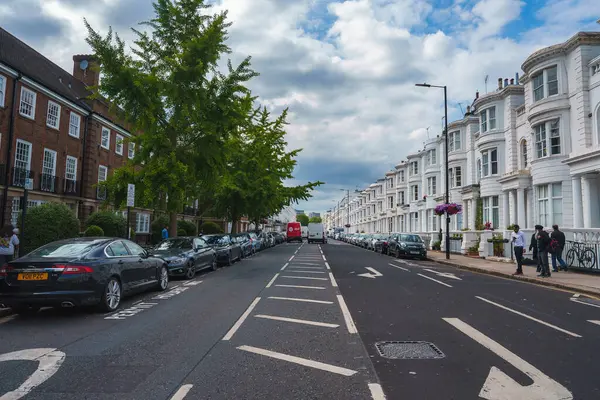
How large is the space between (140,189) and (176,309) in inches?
404

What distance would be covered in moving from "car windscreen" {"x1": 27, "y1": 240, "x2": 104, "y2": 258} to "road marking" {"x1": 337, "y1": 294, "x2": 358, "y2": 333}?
5.17m

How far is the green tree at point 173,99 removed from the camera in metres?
16.7

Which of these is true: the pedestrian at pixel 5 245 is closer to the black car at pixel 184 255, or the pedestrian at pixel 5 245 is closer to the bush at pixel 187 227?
the black car at pixel 184 255

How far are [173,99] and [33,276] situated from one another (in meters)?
10.8

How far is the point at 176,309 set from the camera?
8773 mm

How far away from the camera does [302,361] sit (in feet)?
17.1

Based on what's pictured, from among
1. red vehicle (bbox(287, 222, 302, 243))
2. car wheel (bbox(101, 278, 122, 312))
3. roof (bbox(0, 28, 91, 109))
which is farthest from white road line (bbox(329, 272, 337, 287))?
red vehicle (bbox(287, 222, 302, 243))

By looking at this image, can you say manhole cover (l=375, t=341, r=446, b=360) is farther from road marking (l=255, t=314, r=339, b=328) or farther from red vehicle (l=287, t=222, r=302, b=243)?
red vehicle (l=287, t=222, r=302, b=243)

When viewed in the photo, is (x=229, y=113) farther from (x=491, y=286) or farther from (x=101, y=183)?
(x=491, y=286)

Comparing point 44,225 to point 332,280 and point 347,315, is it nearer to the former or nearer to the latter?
point 332,280

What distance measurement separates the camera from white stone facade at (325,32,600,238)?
20.1m

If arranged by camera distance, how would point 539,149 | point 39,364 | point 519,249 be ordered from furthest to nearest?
1. point 539,149
2. point 519,249
3. point 39,364

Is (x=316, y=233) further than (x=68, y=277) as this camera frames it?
Yes

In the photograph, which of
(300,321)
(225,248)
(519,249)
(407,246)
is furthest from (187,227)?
(300,321)
